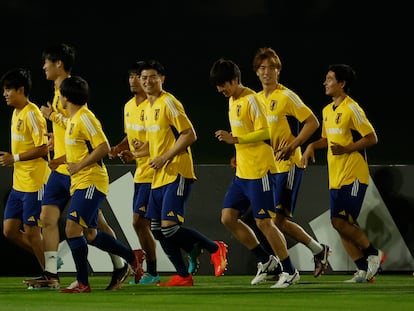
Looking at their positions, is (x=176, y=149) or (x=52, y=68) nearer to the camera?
(x=176, y=149)

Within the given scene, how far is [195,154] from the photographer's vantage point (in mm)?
15625

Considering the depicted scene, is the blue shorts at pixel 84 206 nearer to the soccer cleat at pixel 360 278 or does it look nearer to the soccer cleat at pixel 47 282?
the soccer cleat at pixel 47 282

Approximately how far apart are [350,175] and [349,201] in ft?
0.82

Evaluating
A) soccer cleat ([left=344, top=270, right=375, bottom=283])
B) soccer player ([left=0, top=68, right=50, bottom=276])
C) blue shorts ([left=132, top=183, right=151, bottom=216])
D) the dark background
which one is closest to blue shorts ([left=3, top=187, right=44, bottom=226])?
soccer player ([left=0, top=68, right=50, bottom=276])

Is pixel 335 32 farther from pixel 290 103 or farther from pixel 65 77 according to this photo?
pixel 65 77

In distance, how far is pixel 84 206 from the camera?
9.29 meters

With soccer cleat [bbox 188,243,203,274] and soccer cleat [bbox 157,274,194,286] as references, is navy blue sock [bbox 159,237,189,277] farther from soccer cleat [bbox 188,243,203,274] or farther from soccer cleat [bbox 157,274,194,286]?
soccer cleat [bbox 188,243,203,274]

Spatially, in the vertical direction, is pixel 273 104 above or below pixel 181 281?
above

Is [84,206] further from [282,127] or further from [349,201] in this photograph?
[349,201]

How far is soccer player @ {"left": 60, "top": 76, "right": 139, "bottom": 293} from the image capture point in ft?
30.5

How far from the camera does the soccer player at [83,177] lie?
30.5 ft

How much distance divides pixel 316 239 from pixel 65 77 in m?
3.43

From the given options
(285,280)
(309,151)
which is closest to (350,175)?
(309,151)

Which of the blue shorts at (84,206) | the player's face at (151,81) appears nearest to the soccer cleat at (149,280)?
the blue shorts at (84,206)
